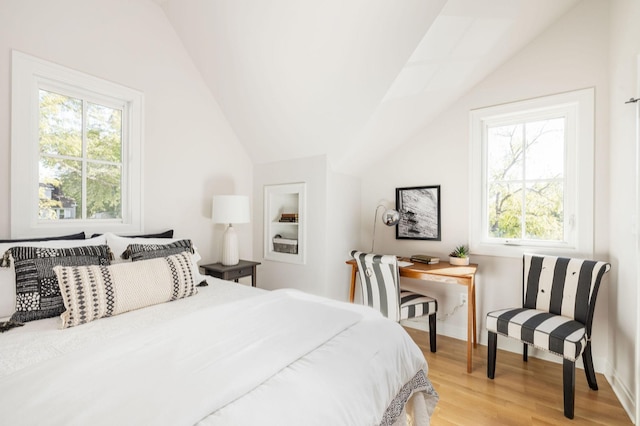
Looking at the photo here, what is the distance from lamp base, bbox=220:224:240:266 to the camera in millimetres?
2953

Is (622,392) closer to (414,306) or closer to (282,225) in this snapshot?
(414,306)

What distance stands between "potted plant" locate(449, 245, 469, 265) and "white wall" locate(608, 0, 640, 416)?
952 mm

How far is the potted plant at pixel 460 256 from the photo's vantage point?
2.68 meters

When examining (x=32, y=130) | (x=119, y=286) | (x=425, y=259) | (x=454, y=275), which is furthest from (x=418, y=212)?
(x=32, y=130)

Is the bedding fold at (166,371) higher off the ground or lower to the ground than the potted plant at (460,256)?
lower

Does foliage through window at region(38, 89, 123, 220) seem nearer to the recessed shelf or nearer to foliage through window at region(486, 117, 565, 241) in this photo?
the recessed shelf

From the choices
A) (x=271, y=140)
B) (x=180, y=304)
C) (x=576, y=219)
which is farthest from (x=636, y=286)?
(x=271, y=140)

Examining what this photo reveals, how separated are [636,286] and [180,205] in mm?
3345

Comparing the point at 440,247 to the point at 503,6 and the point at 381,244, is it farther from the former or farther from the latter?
the point at 503,6

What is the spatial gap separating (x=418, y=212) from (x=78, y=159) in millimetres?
2940

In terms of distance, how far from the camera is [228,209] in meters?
2.86

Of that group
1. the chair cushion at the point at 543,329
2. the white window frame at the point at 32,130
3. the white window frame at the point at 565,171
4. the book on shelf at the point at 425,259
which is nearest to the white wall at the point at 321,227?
the book on shelf at the point at 425,259

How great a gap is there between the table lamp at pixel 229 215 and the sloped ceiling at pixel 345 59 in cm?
76

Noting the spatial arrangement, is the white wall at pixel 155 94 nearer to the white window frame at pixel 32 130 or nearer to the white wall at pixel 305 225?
the white window frame at pixel 32 130
